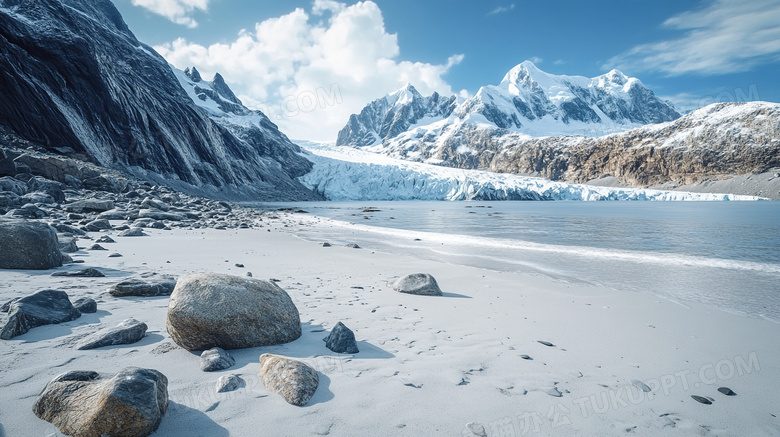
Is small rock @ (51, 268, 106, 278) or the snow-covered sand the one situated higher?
small rock @ (51, 268, 106, 278)

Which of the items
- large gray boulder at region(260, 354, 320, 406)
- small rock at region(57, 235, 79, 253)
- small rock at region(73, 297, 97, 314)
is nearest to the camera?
large gray boulder at region(260, 354, 320, 406)

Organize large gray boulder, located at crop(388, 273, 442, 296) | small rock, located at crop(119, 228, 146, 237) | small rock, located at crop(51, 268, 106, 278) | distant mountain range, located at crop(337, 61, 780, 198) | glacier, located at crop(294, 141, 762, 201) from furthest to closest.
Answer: distant mountain range, located at crop(337, 61, 780, 198) → glacier, located at crop(294, 141, 762, 201) → small rock, located at crop(119, 228, 146, 237) → large gray boulder, located at crop(388, 273, 442, 296) → small rock, located at crop(51, 268, 106, 278)

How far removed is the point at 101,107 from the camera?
29891 mm

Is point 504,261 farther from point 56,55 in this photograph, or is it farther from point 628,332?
point 56,55

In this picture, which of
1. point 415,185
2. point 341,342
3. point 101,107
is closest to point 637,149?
point 415,185

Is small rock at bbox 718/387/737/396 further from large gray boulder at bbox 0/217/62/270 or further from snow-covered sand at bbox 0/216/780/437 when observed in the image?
large gray boulder at bbox 0/217/62/270

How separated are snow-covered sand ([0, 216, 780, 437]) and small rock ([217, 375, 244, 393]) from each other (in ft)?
0.16

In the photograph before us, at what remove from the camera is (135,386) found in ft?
4.85

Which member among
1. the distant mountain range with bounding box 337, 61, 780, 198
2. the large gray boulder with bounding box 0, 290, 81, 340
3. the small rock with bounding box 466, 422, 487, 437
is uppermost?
the distant mountain range with bounding box 337, 61, 780, 198

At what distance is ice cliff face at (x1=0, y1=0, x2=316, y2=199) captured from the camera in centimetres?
2393

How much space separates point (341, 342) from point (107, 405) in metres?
1.40

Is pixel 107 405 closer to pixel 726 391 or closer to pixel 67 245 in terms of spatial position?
pixel 726 391

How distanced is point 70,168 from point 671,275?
2494 centimetres

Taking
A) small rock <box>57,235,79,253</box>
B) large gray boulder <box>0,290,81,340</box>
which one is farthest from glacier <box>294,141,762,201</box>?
large gray boulder <box>0,290,81,340</box>
